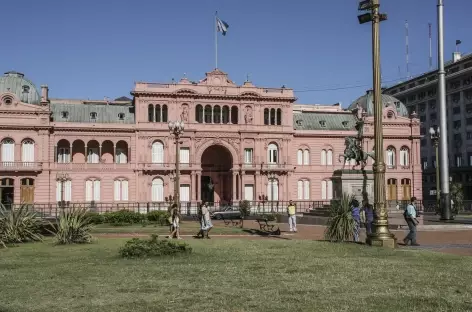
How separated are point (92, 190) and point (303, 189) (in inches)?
1019

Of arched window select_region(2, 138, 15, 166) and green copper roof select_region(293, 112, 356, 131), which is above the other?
green copper roof select_region(293, 112, 356, 131)

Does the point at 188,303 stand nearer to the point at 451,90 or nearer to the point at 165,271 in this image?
the point at 165,271

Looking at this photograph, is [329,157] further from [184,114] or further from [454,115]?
[454,115]

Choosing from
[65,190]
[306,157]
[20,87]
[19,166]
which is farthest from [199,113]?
[19,166]

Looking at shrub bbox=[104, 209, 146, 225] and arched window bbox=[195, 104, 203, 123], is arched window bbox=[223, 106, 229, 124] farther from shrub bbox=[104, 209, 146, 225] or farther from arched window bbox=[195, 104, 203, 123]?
shrub bbox=[104, 209, 146, 225]

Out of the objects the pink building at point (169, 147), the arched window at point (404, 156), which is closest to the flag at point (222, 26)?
the pink building at point (169, 147)

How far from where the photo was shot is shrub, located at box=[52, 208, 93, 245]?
21.2 meters

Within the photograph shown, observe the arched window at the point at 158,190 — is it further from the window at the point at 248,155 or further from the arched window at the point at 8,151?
the arched window at the point at 8,151

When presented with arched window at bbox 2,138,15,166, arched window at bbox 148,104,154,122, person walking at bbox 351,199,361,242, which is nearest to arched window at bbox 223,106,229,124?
arched window at bbox 148,104,154,122

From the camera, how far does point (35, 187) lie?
2324 inches

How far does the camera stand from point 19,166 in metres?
58.5

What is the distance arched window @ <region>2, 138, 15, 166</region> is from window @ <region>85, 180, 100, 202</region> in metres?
8.36

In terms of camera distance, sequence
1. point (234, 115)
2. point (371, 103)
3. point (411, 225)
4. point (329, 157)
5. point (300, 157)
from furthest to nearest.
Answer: point (371, 103) < point (329, 157) < point (300, 157) < point (234, 115) < point (411, 225)

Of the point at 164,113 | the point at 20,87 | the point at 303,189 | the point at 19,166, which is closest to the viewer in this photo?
the point at 19,166
